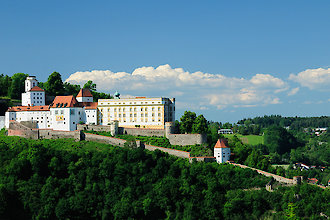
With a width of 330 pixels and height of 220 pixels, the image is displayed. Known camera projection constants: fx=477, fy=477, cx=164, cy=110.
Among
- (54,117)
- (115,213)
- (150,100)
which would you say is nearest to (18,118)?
(54,117)

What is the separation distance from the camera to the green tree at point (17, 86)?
3905 inches

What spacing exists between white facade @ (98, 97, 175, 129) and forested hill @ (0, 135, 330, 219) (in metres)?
12.0

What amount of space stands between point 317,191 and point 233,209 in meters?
12.5

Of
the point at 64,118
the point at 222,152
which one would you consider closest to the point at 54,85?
the point at 64,118

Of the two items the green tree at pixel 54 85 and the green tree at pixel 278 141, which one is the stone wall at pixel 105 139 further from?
the green tree at pixel 278 141

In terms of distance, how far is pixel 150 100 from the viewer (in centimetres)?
8444

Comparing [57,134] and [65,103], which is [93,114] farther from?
[57,134]

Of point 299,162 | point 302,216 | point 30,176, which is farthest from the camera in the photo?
point 299,162

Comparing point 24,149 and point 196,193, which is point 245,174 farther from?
point 24,149

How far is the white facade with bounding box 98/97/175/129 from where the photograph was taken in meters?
83.7

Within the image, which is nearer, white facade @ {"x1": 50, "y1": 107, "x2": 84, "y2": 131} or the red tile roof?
white facade @ {"x1": 50, "y1": 107, "x2": 84, "y2": 131}

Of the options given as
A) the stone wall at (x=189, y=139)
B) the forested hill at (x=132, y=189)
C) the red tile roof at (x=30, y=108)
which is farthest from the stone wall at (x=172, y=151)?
the red tile roof at (x=30, y=108)

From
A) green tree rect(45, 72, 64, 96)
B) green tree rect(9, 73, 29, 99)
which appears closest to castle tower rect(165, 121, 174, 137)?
green tree rect(45, 72, 64, 96)

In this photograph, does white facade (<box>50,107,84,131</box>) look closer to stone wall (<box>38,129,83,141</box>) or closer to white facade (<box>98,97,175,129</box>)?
stone wall (<box>38,129,83,141</box>)
